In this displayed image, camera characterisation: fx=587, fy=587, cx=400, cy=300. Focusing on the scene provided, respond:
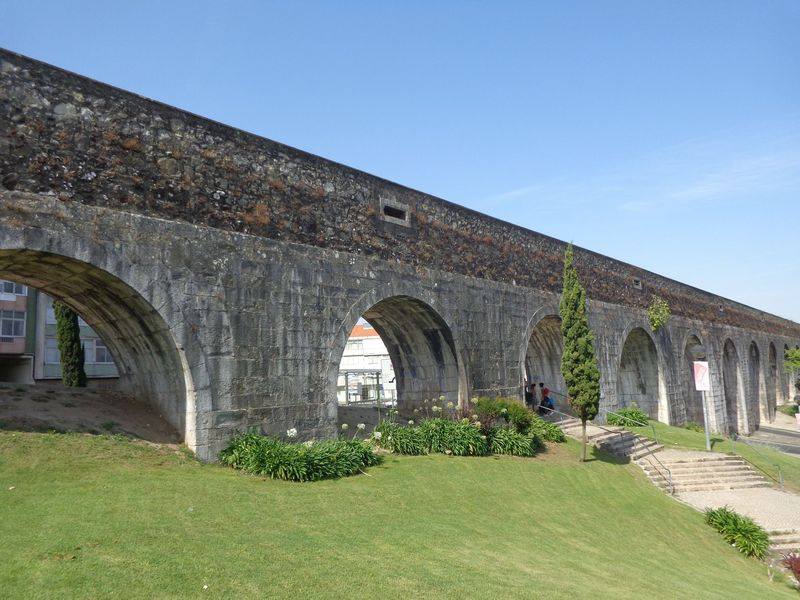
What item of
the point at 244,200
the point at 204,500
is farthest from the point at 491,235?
the point at 204,500

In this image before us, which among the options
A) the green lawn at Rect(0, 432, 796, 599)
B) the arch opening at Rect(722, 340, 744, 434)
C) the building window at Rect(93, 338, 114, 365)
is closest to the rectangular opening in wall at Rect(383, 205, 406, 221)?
the green lawn at Rect(0, 432, 796, 599)

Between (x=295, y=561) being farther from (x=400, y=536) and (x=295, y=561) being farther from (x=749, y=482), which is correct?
(x=749, y=482)

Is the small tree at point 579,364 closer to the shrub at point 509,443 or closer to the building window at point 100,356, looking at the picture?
the shrub at point 509,443

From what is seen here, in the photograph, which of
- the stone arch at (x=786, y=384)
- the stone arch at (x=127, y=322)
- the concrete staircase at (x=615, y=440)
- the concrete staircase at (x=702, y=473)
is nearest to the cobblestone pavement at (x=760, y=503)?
the concrete staircase at (x=702, y=473)

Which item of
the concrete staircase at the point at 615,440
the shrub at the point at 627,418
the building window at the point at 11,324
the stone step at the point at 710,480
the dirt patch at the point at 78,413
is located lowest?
the stone step at the point at 710,480

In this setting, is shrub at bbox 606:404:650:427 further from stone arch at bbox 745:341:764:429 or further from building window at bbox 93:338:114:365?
building window at bbox 93:338:114:365

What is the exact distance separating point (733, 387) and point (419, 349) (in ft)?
85.3

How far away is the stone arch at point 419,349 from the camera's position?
14273mm

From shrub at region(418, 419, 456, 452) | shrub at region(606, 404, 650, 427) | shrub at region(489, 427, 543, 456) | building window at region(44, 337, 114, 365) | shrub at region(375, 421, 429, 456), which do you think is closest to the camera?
shrub at region(375, 421, 429, 456)

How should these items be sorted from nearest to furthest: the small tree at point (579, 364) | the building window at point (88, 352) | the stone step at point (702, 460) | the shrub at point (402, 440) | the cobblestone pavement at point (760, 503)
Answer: the cobblestone pavement at point (760, 503), the shrub at point (402, 440), the small tree at point (579, 364), the stone step at point (702, 460), the building window at point (88, 352)

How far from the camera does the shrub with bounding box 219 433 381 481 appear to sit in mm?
9047

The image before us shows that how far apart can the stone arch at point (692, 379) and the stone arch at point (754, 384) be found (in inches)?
324

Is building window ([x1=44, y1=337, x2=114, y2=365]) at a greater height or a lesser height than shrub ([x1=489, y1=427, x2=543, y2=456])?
greater

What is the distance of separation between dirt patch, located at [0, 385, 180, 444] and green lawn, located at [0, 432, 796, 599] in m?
0.48
